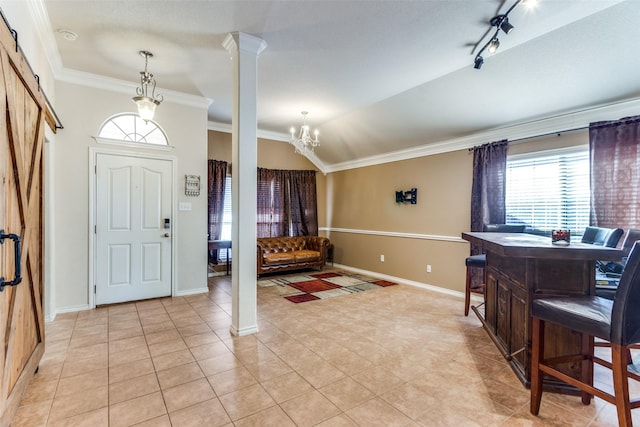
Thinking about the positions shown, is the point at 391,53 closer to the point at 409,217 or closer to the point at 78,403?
the point at 409,217

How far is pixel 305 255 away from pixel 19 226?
460 cm

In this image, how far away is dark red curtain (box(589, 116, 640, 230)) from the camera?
10.1 feet

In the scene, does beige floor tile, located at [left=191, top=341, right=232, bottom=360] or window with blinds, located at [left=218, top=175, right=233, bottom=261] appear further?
window with blinds, located at [left=218, top=175, right=233, bottom=261]

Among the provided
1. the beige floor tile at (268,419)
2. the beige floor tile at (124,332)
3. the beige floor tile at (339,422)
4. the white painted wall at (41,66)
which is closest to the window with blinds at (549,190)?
the beige floor tile at (339,422)

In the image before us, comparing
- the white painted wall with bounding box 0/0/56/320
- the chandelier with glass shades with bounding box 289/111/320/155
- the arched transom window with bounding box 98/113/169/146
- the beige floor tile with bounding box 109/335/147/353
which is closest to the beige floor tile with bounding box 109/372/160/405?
the beige floor tile with bounding box 109/335/147/353

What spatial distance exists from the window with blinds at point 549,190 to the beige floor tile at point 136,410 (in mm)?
4424

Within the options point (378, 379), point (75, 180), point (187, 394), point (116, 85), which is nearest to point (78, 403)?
point (187, 394)

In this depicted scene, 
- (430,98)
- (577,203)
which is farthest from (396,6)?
(577,203)

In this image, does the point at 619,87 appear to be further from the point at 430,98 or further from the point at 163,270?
the point at 163,270

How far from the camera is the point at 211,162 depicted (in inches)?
225

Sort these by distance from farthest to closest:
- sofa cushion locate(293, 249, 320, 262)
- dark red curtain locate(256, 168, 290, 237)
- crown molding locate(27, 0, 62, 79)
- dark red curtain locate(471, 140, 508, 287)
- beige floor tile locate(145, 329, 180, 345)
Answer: dark red curtain locate(256, 168, 290, 237)
sofa cushion locate(293, 249, 320, 262)
dark red curtain locate(471, 140, 508, 287)
beige floor tile locate(145, 329, 180, 345)
crown molding locate(27, 0, 62, 79)

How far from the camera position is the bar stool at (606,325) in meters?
1.53

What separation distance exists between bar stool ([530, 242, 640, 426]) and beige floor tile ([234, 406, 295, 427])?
156 cm

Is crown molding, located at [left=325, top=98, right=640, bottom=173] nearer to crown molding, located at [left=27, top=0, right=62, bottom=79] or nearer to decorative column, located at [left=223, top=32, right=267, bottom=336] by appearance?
decorative column, located at [left=223, top=32, right=267, bottom=336]
